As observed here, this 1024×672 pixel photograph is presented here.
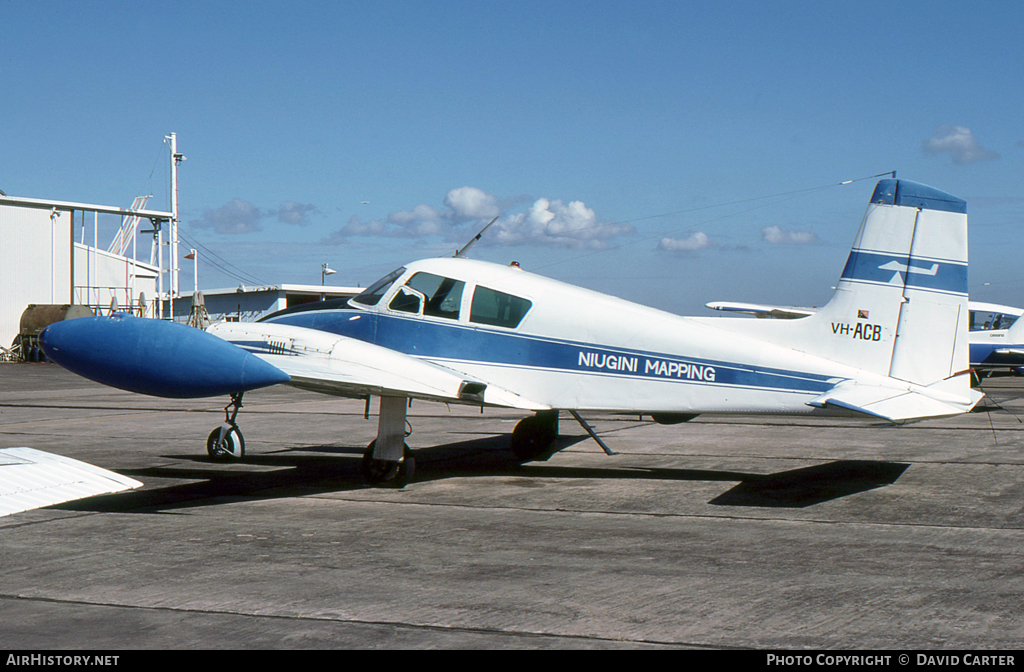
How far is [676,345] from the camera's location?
33.0 feet

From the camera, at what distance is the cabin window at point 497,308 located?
35.0 ft

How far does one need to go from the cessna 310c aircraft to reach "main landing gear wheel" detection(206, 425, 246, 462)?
2.00 metres

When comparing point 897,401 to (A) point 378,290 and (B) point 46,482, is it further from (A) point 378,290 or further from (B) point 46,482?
(B) point 46,482

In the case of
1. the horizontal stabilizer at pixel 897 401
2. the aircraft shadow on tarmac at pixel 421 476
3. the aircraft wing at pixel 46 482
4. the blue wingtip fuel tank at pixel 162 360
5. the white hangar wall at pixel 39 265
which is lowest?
the aircraft shadow on tarmac at pixel 421 476

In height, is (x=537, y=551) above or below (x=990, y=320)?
below

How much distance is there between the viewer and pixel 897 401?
8.62 meters

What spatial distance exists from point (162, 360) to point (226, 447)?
4.29m

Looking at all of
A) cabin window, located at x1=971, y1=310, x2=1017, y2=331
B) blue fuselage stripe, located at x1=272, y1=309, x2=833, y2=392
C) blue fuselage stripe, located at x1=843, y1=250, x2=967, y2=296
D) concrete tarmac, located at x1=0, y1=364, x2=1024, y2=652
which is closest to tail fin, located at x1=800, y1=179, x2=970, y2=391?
blue fuselage stripe, located at x1=843, y1=250, x2=967, y2=296

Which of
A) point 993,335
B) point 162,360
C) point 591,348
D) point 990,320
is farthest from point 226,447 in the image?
point 990,320

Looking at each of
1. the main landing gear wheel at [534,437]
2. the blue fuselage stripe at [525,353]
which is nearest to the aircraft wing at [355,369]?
the blue fuselage stripe at [525,353]

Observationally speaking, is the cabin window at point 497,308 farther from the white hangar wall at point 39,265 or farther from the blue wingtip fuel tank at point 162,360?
the white hangar wall at point 39,265

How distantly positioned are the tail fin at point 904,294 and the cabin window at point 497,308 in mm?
3159

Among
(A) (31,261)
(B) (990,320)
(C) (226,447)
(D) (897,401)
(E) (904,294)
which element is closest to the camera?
(D) (897,401)
